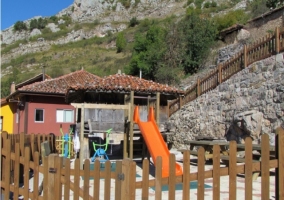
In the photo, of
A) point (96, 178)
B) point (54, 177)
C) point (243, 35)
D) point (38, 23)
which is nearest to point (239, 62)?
point (243, 35)

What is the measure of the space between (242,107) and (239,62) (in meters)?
2.33

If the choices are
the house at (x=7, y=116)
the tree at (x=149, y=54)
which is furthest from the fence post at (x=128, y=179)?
the house at (x=7, y=116)

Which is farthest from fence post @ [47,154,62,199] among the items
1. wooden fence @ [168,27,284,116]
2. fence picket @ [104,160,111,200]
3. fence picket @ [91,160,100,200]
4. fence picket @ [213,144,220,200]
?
wooden fence @ [168,27,284,116]

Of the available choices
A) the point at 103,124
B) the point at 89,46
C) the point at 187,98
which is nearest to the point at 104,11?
the point at 89,46

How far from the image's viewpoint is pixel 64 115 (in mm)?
22531

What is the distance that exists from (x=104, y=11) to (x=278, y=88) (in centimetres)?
7938

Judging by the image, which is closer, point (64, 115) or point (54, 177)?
point (54, 177)

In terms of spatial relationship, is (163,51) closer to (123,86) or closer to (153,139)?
(123,86)

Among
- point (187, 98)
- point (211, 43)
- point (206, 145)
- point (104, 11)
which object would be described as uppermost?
point (104, 11)

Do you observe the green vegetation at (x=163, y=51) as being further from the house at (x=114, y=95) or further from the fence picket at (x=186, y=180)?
the fence picket at (x=186, y=180)

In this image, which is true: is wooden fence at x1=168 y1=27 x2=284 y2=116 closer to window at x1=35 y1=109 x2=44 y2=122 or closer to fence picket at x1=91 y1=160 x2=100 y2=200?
window at x1=35 y1=109 x2=44 y2=122

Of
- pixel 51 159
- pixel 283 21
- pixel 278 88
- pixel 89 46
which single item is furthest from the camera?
pixel 89 46

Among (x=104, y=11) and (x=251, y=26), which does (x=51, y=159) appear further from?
(x=104, y=11)

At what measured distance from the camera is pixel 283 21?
64.7 ft
